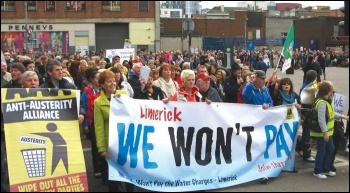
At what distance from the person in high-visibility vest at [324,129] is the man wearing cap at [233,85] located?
2.20 m

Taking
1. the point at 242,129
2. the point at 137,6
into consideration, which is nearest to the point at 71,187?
the point at 242,129

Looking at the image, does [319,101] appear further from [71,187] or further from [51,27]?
[51,27]

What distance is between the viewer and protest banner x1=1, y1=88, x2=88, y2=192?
5.11m

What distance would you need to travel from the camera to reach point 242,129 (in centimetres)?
627

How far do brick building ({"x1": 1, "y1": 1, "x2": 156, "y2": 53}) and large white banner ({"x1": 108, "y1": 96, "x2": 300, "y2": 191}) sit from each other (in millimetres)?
37385

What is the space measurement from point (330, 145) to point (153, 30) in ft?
129

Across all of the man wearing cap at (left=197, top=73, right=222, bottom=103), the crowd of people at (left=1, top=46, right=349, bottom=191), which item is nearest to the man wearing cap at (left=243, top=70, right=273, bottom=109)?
the crowd of people at (left=1, top=46, right=349, bottom=191)

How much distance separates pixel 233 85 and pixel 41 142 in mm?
4444

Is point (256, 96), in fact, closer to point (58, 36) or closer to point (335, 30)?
point (58, 36)

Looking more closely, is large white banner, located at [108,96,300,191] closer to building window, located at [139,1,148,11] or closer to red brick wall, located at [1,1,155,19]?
red brick wall, located at [1,1,155,19]

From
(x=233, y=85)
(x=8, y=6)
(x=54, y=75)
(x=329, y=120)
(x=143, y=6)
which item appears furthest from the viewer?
(x=143, y=6)

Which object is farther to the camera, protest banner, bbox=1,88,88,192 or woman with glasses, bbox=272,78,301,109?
woman with glasses, bbox=272,78,301,109

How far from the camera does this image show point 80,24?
4356 centimetres

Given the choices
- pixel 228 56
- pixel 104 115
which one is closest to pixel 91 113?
pixel 104 115
